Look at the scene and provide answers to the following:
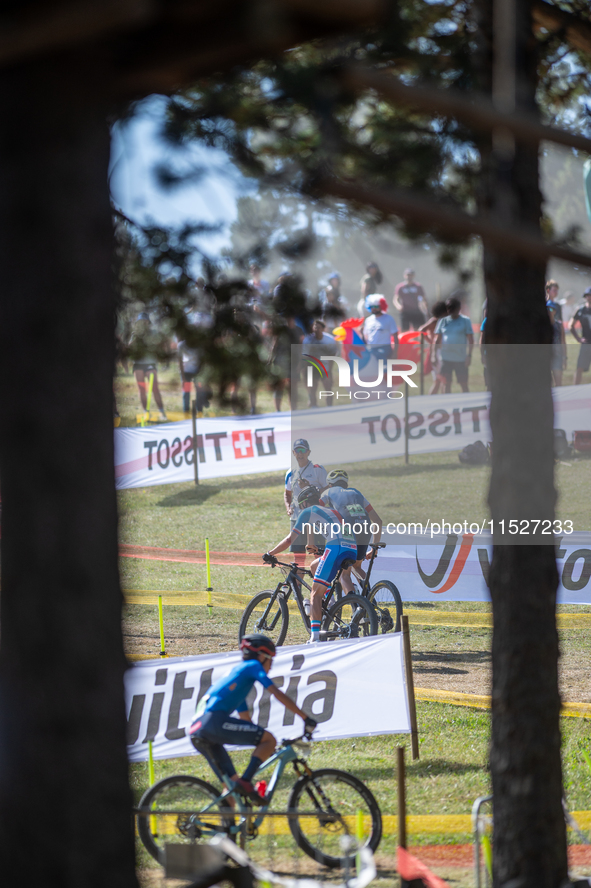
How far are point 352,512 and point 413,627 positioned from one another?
3257 millimetres

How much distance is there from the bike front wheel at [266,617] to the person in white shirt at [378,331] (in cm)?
980

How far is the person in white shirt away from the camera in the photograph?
20.4 m

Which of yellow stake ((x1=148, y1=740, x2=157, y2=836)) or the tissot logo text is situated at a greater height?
the tissot logo text

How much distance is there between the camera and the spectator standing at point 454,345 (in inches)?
805

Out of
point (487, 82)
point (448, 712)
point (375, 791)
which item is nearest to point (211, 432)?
point (448, 712)

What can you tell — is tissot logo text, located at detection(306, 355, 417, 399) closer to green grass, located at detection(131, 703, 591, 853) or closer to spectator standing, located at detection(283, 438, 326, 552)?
spectator standing, located at detection(283, 438, 326, 552)

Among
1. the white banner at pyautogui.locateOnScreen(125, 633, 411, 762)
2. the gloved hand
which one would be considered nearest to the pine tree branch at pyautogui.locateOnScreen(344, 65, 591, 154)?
the gloved hand

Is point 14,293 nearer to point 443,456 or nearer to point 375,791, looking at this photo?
point 375,791

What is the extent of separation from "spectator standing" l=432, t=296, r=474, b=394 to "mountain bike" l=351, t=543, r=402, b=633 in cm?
964

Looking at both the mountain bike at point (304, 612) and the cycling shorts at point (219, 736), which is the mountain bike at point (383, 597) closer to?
the mountain bike at point (304, 612)

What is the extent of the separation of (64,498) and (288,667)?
5.32m

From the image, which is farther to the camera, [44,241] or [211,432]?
[211,432]

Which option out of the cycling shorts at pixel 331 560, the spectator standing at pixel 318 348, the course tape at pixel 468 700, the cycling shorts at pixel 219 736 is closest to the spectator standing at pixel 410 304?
the spectator standing at pixel 318 348

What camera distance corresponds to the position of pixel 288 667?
27.6ft
